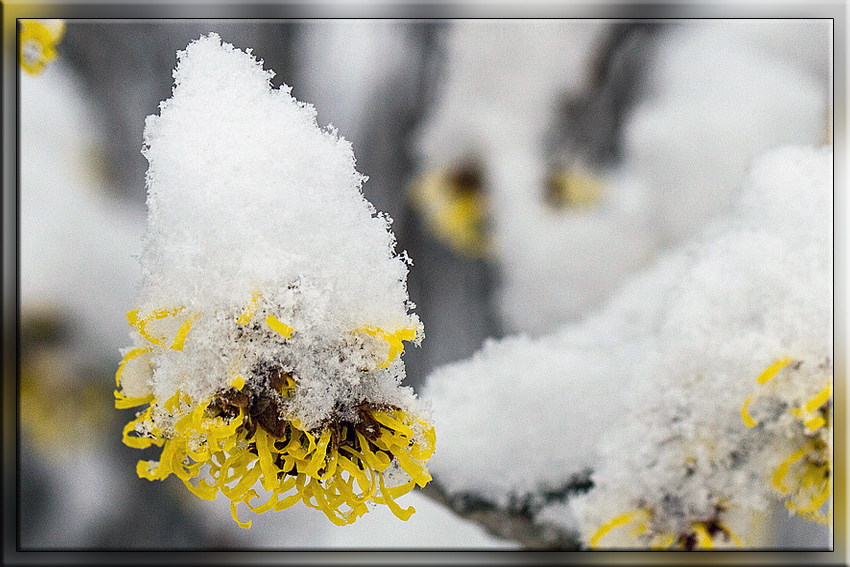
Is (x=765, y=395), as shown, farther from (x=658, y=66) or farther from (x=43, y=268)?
(x=43, y=268)

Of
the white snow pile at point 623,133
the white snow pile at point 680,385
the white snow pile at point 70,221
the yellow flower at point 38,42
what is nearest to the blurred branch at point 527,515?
the white snow pile at point 680,385

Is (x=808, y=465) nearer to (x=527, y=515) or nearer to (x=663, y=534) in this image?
(x=663, y=534)

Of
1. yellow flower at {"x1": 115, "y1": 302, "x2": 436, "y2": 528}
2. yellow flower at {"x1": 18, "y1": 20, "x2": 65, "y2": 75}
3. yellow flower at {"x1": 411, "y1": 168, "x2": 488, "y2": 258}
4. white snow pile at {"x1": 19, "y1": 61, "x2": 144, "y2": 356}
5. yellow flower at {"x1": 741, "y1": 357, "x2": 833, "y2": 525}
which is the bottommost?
yellow flower at {"x1": 115, "y1": 302, "x2": 436, "y2": 528}

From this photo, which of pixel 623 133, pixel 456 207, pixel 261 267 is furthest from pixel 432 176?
pixel 261 267

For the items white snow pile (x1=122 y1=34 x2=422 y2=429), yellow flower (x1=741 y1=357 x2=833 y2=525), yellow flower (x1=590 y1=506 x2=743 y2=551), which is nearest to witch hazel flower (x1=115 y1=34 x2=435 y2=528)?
white snow pile (x1=122 y1=34 x2=422 y2=429)

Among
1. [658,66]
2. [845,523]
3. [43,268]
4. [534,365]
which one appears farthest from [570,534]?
[43,268]

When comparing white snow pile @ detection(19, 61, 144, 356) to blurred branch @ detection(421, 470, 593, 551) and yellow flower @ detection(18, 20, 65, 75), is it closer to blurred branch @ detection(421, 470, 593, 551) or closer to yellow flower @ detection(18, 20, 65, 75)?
yellow flower @ detection(18, 20, 65, 75)
